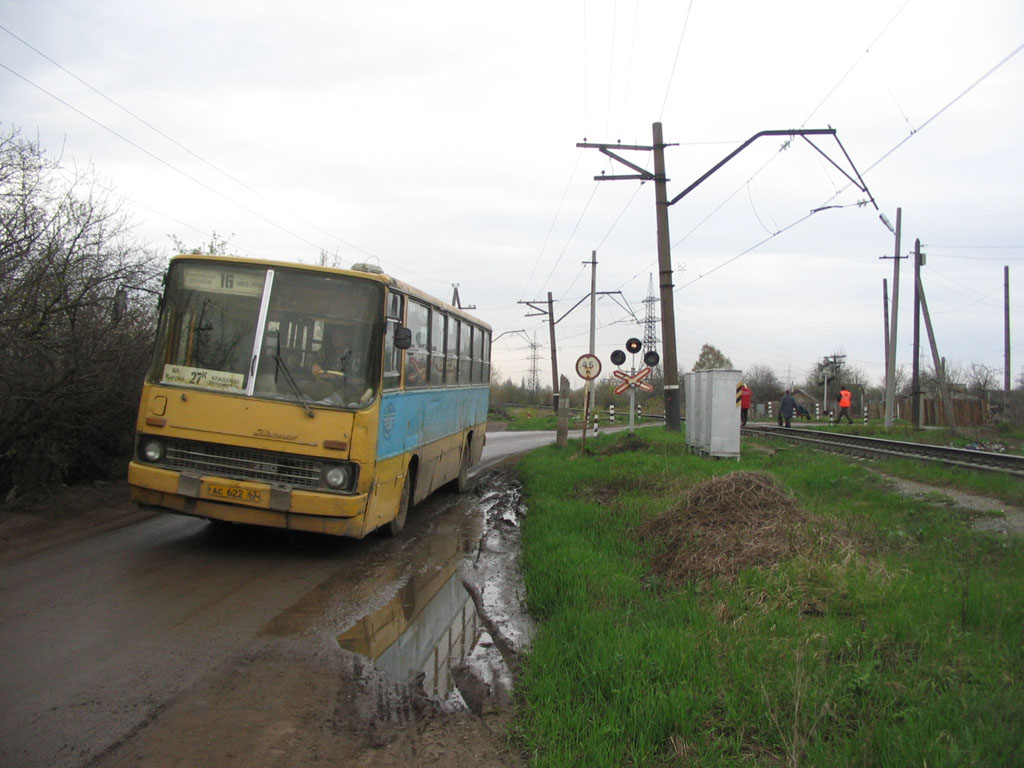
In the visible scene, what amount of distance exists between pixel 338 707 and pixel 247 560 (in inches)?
137

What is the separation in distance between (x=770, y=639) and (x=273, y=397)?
475cm

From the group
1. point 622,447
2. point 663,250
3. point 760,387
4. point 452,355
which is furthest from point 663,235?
point 760,387

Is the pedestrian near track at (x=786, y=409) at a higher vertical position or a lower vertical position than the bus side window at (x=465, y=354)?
lower

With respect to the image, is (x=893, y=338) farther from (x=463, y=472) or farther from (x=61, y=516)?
(x=61, y=516)

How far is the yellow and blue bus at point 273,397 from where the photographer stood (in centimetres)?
723

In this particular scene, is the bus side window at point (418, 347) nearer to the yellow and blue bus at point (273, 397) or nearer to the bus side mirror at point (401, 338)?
the yellow and blue bus at point (273, 397)

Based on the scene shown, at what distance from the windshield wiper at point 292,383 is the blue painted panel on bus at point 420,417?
0.73 meters

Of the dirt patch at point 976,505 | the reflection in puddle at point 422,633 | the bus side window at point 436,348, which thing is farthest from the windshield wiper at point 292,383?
the dirt patch at point 976,505

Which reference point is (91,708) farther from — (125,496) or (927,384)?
(927,384)

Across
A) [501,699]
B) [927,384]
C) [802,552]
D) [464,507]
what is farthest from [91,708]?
[927,384]

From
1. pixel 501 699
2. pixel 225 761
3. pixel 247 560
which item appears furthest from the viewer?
pixel 247 560

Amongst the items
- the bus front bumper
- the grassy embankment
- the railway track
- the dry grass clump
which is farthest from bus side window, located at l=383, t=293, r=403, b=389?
the railway track

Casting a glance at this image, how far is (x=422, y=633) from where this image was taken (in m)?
5.77

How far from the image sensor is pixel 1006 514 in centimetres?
944
